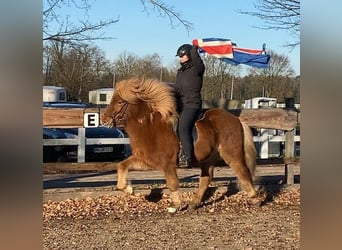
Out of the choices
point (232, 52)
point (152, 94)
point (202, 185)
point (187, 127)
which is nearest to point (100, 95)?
point (232, 52)

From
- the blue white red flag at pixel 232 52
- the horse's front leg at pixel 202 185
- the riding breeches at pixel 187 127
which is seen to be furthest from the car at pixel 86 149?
the riding breeches at pixel 187 127

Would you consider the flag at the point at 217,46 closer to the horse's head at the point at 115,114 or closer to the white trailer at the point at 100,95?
the horse's head at the point at 115,114

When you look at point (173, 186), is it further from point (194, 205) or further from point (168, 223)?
point (168, 223)

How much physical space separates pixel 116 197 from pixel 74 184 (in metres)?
1.92

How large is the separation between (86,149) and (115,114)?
5.05m

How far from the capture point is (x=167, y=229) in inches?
224

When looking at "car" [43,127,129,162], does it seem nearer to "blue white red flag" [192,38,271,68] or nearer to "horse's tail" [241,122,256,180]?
"blue white red flag" [192,38,271,68]

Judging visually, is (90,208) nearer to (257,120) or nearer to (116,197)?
(116,197)

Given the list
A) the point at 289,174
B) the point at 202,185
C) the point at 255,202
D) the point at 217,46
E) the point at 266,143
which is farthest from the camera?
the point at 266,143

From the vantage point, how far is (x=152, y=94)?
688cm

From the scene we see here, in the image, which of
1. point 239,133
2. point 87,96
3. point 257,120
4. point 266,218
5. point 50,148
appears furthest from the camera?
point 87,96

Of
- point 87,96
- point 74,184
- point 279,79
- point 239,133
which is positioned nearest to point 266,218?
point 239,133
